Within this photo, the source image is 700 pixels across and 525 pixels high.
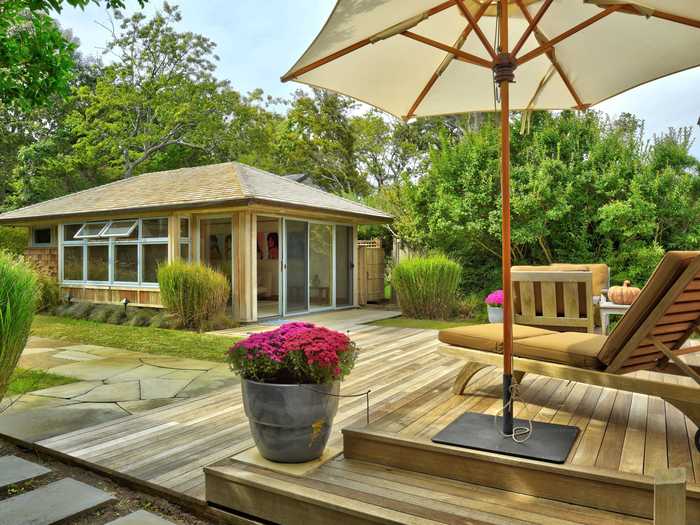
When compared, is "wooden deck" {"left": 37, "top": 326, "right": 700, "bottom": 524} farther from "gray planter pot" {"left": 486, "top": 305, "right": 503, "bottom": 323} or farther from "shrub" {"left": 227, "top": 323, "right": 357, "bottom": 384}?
"gray planter pot" {"left": 486, "top": 305, "right": 503, "bottom": 323}

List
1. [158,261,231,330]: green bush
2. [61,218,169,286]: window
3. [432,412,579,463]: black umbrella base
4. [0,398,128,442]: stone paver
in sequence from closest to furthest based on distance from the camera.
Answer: [432,412,579,463]: black umbrella base → [0,398,128,442]: stone paver → [158,261,231,330]: green bush → [61,218,169,286]: window

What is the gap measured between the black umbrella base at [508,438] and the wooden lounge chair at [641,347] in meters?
0.35

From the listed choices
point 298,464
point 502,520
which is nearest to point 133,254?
point 298,464

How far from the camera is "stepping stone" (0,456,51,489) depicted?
9.38 feet

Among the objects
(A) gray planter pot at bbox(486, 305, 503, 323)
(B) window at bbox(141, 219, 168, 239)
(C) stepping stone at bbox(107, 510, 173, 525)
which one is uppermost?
(B) window at bbox(141, 219, 168, 239)

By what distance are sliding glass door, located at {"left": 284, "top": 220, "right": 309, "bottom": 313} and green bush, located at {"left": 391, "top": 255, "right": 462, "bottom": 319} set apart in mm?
1998

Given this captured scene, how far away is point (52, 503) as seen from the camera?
2607mm

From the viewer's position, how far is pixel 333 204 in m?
11.6

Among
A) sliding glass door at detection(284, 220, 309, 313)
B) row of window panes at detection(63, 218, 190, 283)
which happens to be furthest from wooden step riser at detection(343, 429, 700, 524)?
row of window panes at detection(63, 218, 190, 283)

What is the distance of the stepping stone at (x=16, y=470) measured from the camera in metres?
2.86

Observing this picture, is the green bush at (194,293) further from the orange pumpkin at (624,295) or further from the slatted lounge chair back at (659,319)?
the slatted lounge chair back at (659,319)

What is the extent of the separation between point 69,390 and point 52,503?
242 centimetres

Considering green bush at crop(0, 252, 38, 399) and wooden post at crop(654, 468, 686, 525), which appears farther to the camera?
green bush at crop(0, 252, 38, 399)

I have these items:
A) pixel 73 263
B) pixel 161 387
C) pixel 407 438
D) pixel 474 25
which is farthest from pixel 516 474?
pixel 73 263
